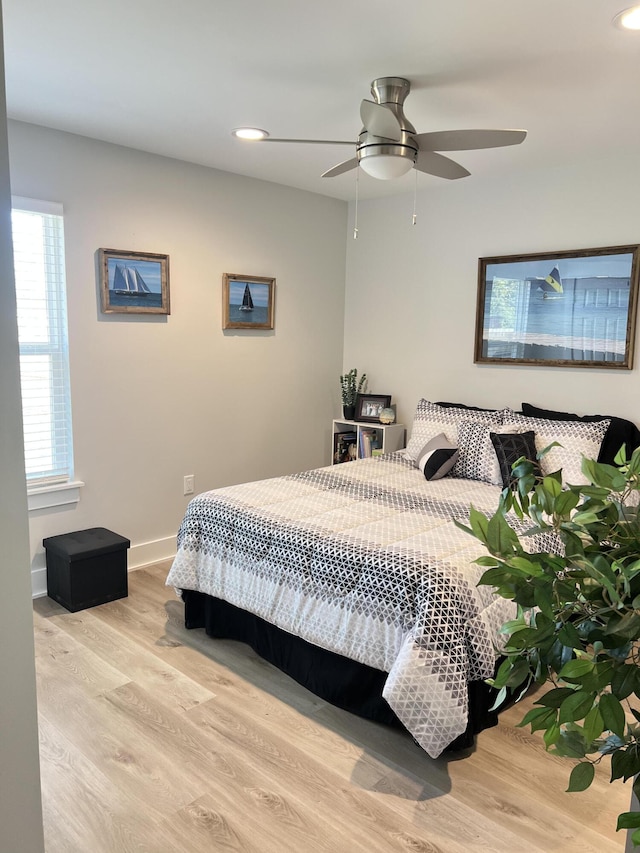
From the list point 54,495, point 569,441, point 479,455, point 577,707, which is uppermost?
point 577,707

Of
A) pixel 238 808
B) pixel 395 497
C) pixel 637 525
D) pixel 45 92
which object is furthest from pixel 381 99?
pixel 238 808

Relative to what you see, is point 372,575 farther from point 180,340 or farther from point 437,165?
point 180,340

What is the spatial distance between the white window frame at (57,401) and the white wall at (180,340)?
0.17 ft

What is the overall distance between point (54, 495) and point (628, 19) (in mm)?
3377

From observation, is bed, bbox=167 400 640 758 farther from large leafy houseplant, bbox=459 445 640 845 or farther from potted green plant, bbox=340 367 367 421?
potted green plant, bbox=340 367 367 421

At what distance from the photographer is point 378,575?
93.2 inches

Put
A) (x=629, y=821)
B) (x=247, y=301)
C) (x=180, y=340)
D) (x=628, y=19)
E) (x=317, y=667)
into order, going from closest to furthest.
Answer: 1. (x=629, y=821)
2. (x=628, y=19)
3. (x=317, y=667)
4. (x=180, y=340)
5. (x=247, y=301)

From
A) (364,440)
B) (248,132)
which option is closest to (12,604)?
(248,132)

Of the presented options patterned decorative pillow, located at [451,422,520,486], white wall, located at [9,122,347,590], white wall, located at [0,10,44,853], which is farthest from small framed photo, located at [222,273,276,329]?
white wall, located at [0,10,44,853]

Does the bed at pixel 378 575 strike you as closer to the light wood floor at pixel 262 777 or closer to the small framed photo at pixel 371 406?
the light wood floor at pixel 262 777

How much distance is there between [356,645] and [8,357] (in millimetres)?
1749

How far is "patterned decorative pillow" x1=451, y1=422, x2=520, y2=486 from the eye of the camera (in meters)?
3.65

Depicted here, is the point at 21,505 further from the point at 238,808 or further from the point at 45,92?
the point at 45,92

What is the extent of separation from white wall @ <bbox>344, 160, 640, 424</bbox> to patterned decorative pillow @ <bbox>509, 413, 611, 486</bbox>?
314 mm
